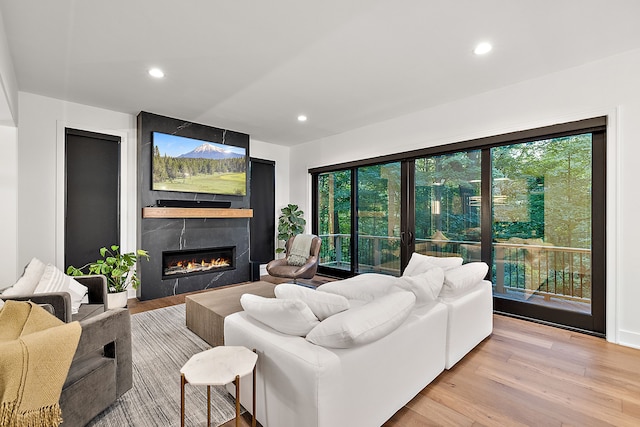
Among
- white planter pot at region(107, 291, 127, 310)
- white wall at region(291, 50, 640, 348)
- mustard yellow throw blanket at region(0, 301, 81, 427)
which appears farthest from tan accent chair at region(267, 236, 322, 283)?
mustard yellow throw blanket at region(0, 301, 81, 427)

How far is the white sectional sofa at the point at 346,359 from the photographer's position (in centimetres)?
134

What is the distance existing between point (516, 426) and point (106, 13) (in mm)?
3805

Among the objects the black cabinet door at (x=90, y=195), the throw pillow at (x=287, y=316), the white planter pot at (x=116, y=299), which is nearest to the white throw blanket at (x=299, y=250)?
the white planter pot at (x=116, y=299)

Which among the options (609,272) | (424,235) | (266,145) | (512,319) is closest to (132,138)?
(266,145)

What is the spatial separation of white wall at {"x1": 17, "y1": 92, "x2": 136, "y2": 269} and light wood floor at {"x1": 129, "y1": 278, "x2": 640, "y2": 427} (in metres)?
4.39

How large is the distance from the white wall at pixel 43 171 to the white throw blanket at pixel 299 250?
307 cm

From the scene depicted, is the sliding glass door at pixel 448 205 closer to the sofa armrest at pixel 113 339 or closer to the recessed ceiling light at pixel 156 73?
the recessed ceiling light at pixel 156 73

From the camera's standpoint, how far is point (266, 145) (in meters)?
6.16

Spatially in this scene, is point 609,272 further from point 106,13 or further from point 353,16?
point 106,13

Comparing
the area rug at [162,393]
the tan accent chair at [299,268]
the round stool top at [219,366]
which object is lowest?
the area rug at [162,393]

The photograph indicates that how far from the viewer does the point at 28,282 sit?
2223 mm

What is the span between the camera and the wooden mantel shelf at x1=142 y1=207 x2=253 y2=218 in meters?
4.29

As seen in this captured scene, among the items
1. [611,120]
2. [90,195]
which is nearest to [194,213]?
[90,195]

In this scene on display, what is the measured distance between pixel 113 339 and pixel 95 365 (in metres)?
0.15
